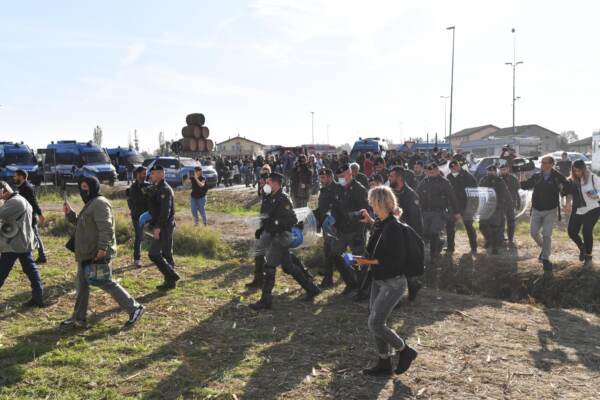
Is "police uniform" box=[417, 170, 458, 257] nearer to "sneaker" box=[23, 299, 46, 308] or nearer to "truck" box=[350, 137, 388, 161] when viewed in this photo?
"sneaker" box=[23, 299, 46, 308]

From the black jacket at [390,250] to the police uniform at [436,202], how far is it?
15.2ft

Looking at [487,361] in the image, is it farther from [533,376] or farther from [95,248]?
[95,248]

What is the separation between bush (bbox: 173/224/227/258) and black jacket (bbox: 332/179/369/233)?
4.24 meters

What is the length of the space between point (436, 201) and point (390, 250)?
4.72 meters

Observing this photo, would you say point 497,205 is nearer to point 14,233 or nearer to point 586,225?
point 586,225

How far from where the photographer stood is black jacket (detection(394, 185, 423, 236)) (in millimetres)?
7750

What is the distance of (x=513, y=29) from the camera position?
50438 mm

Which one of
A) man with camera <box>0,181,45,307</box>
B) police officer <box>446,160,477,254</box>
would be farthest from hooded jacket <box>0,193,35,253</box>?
police officer <box>446,160,477,254</box>

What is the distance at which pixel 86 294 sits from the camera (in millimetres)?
6293

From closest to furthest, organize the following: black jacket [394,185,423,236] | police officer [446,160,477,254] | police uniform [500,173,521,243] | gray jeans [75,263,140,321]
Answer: gray jeans [75,263,140,321] → black jacket [394,185,423,236] → police officer [446,160,477,254] → police uniform [500,173,521,243]

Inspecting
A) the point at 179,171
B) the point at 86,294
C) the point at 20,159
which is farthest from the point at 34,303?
the point at 20,159

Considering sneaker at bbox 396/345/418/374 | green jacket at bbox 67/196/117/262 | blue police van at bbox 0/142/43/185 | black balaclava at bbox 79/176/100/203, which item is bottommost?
sneaker at bbox 396/345/418/374

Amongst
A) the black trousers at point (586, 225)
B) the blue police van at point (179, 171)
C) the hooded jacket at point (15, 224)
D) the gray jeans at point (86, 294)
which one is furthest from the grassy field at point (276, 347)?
the blue police van at point (179, 171)

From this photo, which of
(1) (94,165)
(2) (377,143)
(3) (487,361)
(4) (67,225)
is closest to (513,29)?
(2) (377,143)
